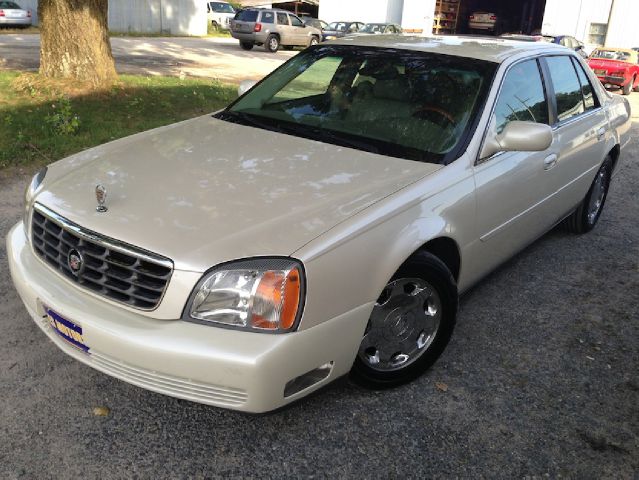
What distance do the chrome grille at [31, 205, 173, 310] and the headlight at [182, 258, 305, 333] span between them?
0.16 meters

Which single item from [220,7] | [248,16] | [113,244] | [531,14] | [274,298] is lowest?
[274,298]

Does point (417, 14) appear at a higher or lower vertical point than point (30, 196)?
higher

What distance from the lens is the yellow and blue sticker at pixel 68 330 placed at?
93.5 inches

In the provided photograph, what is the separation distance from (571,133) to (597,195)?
1.35 m

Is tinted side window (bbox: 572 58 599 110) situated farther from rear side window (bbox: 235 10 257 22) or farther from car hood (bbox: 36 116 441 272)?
rear side window (bbox: 235 10 257 22)

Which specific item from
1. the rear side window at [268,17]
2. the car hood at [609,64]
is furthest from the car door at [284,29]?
the car hood at [609,64]

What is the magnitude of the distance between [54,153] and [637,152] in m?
8.53

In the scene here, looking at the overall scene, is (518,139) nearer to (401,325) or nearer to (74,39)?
(401,325)

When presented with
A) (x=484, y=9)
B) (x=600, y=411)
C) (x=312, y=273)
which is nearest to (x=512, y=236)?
(x=600, y=411)

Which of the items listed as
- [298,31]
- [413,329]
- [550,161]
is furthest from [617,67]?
[413,329]

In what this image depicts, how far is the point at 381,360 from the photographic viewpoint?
2871 millimetres

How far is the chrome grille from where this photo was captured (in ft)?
7.35

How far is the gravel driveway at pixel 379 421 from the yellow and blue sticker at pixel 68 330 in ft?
1.39

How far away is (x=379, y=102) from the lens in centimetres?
349
